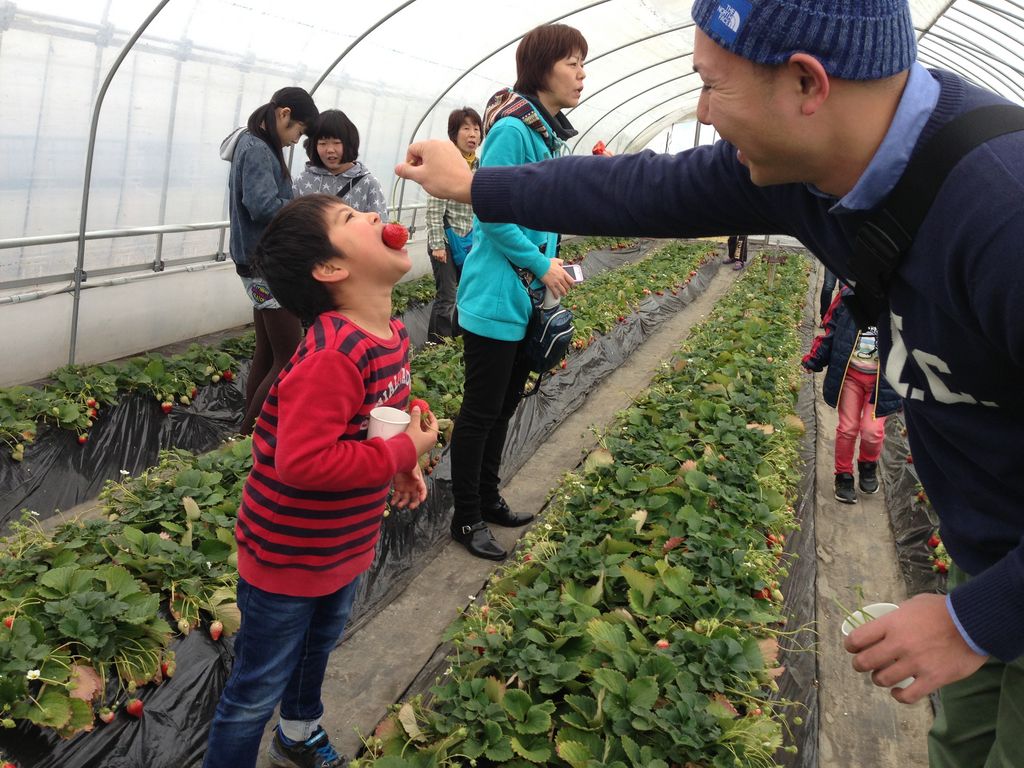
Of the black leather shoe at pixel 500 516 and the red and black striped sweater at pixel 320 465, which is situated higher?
the red and black striped sweater at pixel 320 465

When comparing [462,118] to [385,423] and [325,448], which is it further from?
[325,448]

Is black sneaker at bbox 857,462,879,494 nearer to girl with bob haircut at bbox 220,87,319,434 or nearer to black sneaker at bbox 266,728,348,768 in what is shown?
girl with bob haircut at bbox 220,87,319,434

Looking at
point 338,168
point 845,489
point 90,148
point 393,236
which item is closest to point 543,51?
point 393,236

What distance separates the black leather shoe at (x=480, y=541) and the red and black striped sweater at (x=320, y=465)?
1.62 meters

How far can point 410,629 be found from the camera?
324cm

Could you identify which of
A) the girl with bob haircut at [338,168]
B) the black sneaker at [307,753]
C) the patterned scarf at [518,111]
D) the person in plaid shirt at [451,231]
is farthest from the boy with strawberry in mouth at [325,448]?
the person in plaid shirt at [451,231]

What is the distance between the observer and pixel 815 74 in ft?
3.83

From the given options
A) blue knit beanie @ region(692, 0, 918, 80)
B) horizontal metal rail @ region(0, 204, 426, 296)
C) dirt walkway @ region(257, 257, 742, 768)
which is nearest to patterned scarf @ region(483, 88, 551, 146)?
dirt walkway @ region(257, 257, 742, 768)

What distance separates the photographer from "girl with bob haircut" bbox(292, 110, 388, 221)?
4547mm

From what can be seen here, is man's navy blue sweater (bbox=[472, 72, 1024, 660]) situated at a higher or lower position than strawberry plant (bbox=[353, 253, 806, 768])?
higher

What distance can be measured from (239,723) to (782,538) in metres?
2.63

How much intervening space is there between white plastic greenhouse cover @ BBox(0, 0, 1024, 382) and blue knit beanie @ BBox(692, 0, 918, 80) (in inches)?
188

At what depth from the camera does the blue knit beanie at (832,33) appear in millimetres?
1144

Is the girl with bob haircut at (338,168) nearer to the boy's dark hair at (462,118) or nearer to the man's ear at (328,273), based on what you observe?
the boy's dark hair at (462,118)
